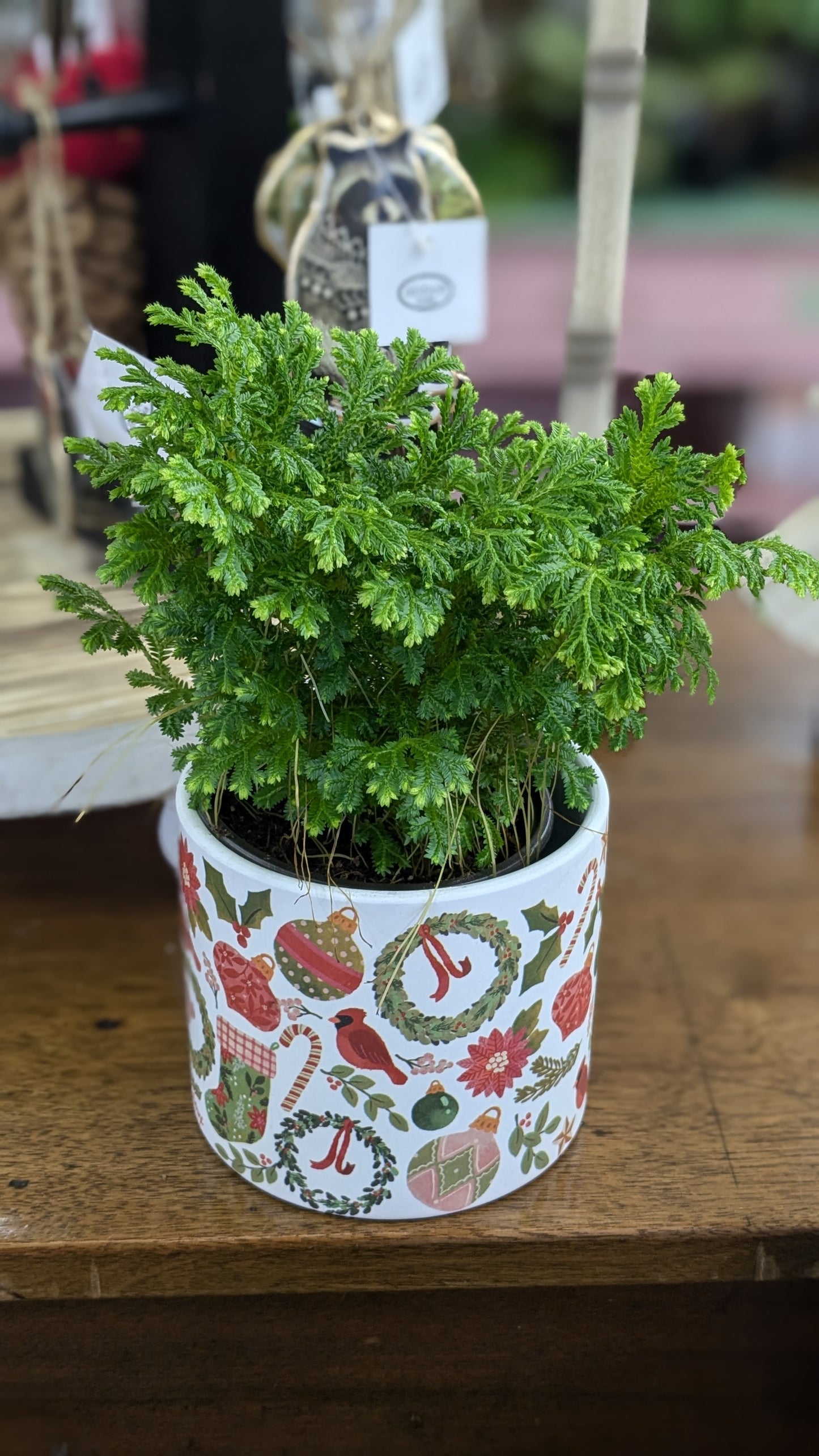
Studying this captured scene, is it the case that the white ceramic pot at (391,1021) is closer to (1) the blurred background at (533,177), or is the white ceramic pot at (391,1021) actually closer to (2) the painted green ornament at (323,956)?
(2) the painted green ornament at (323,956)

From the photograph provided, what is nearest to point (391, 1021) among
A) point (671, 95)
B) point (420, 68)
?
point (420, 68)

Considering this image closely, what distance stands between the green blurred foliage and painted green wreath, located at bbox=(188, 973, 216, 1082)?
146 centimetres

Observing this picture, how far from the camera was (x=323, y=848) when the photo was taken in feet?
1.32

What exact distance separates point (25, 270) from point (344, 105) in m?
0.25

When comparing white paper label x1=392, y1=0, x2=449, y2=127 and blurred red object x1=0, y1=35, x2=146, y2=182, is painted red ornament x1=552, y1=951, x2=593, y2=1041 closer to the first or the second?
white paper label x1=392, y1=0, x2=449, y2=127

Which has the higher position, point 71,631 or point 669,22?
point 669,22

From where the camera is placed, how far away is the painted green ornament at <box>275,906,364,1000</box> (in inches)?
14.6

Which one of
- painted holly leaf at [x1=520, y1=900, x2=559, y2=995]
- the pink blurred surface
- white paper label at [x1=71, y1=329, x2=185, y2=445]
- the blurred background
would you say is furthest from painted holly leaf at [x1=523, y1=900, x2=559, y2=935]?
the pink blurred surface

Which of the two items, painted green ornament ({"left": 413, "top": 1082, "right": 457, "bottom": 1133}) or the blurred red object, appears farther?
the blurred red object

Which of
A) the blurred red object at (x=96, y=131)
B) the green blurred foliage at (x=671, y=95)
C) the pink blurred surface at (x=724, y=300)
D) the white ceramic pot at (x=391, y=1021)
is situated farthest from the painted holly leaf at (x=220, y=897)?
the green blurred foliage at (x=671, y=95)

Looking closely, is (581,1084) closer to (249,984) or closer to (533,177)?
(249,984)

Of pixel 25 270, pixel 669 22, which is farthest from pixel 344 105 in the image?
pixel 669 22

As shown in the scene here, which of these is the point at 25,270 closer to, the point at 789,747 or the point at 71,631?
the point at 71,631

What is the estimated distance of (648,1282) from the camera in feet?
1.49
